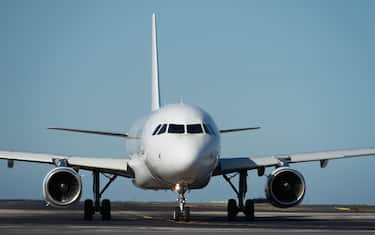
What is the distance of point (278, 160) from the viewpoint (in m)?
34.8

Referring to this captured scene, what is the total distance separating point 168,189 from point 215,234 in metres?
12.8

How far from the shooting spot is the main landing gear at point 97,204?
34.2m

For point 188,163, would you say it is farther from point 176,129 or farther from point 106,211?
point 106,211

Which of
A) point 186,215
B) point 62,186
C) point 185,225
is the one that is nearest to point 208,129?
point 186,215

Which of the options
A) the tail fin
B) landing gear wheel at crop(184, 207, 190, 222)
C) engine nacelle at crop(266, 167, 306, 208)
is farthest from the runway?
the tail fin

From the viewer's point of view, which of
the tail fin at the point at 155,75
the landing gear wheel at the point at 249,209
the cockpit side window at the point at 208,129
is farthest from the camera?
the tail fin at the point at 155,75

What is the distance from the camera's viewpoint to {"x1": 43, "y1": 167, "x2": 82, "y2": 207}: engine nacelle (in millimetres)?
32312

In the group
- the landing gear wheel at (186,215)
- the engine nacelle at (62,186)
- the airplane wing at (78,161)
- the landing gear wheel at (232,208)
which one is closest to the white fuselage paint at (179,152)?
the landing gear wheel at (186,215)

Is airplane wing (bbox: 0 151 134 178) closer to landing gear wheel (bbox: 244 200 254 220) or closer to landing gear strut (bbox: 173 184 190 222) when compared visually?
landing gear strut (bbox: 173 184 190 222)

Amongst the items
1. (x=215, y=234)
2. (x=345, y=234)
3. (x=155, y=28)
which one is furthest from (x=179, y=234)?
(x=155, y=28)

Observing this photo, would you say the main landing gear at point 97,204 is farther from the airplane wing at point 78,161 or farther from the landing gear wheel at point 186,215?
the landing gear wheel at point 186,215

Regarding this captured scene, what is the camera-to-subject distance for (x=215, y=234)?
2180 centimetres

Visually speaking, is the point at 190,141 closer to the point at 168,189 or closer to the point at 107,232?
the point at 168,189

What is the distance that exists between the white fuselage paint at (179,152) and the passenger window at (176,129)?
0.13m
